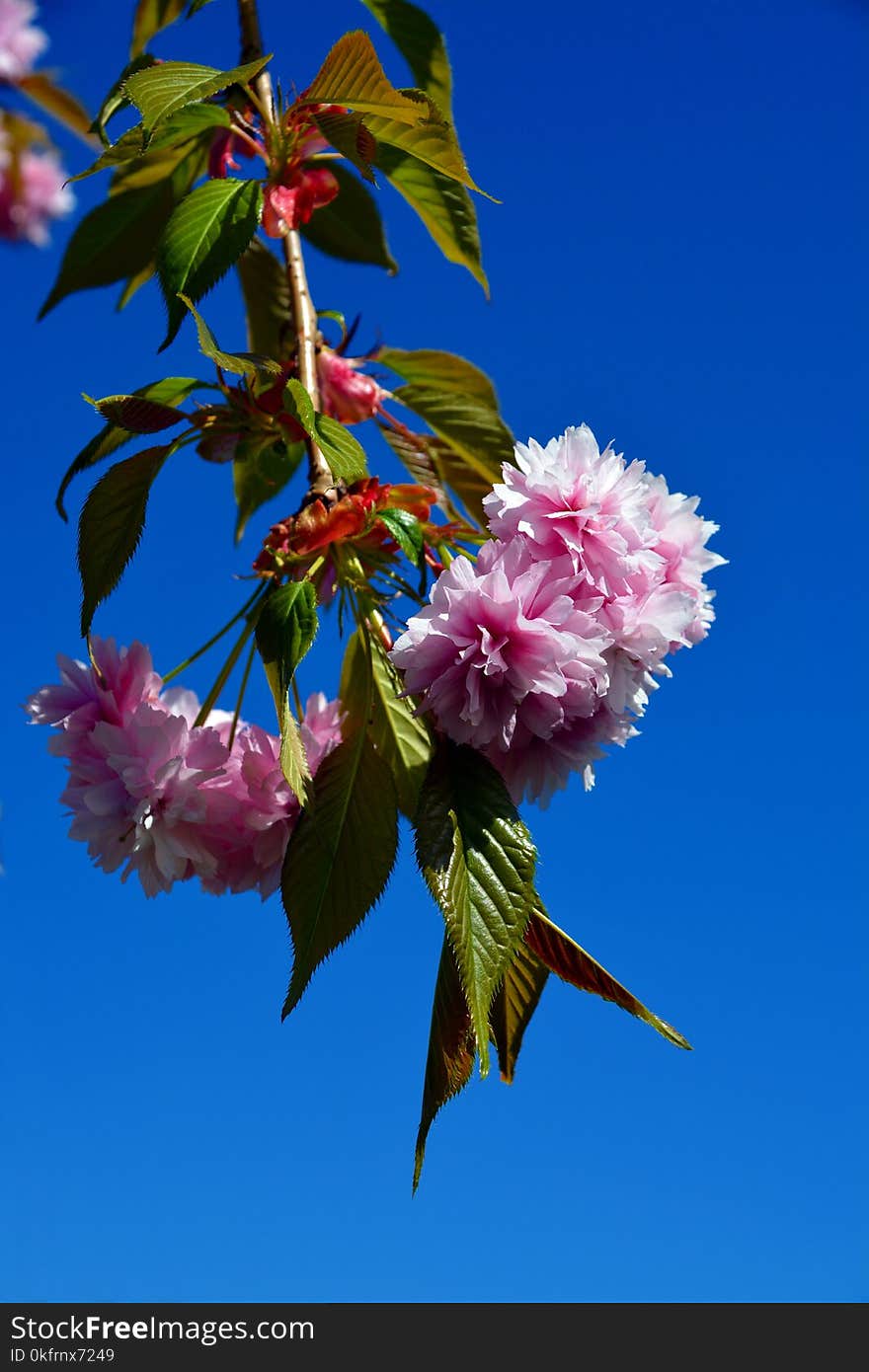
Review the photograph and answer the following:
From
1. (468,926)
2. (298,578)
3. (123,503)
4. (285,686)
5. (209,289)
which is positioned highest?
(209,289)

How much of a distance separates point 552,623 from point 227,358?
307 mm

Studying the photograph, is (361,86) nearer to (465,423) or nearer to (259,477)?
(465,423)

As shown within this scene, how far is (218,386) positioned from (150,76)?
23cm

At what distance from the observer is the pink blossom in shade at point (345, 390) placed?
47.6 inches

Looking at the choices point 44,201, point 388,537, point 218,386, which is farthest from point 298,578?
point 44,201

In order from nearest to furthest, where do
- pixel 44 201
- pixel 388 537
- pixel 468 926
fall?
pixel 468 926 < pixel 388 537 < pixel 44 201

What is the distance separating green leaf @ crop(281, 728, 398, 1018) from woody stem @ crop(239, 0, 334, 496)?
0.22 metres

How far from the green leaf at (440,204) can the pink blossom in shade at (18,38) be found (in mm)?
574

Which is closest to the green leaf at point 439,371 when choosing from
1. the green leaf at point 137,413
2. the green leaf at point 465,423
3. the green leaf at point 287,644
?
the green leaf at point 465,423

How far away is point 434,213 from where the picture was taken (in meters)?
1.13

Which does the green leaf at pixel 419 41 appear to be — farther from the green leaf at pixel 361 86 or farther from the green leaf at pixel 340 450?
the green leaf at pixel 340 450

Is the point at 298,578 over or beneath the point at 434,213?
beneath

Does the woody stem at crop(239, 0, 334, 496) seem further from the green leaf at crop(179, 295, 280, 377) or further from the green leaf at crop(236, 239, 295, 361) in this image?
the green leaf at crop(236, 239, 295, 361)

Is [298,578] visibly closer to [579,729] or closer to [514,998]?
[579,729]
